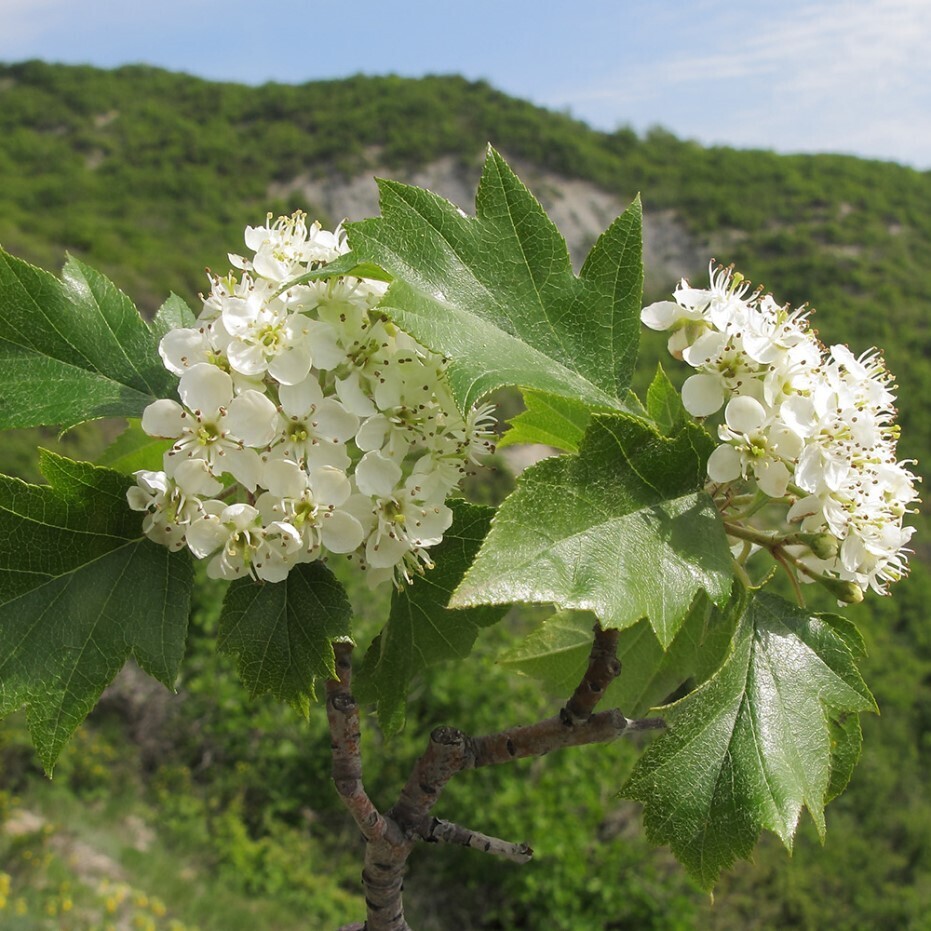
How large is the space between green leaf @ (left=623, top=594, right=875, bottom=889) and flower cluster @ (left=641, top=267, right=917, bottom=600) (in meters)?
0.13

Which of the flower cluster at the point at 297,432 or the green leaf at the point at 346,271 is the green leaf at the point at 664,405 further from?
the green leaf at the point at 346,271

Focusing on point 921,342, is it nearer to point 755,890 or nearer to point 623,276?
point 755,890

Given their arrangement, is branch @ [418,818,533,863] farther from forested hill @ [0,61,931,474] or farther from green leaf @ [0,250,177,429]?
forested hill @ [0,61,931,474]

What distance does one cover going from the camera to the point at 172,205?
2573 cm

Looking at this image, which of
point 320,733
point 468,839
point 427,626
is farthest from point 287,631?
point 320,733

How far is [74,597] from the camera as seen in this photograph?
34.5 inches

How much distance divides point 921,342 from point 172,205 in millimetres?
21675

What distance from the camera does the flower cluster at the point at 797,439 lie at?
2.98ft

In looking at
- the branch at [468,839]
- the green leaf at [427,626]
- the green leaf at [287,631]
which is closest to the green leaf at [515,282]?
the green leaf at [427,626]

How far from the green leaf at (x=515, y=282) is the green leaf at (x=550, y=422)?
30mm

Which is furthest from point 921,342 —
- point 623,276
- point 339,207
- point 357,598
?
point 623,276

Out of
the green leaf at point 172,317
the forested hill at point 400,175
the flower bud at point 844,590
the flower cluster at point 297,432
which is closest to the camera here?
the flower cluster at point 297,432

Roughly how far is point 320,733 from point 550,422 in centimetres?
631

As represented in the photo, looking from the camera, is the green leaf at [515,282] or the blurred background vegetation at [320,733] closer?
the green leaf at [515,282]
